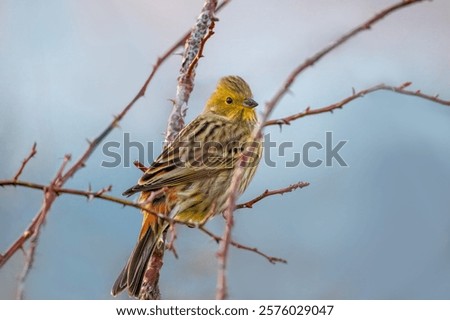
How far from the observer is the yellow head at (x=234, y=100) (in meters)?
5.28

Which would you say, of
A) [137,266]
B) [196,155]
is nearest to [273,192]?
[137,266]

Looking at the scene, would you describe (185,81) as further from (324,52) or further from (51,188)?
(324,52)

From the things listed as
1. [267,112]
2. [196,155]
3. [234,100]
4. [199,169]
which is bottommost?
[267,112]

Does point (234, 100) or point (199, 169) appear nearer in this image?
point (199, 169)

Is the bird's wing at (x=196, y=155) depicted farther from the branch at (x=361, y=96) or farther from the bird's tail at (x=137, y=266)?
the branch at (x=361, y=96)

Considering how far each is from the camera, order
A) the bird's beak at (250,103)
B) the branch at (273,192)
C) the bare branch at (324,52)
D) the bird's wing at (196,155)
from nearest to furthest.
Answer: the bare branch at (324,52) < the branch at (273,192) < the bird's wing at (196,155) < the bird's beak at (250,103)

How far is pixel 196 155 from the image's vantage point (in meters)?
4.94

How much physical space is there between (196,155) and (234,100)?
707mm

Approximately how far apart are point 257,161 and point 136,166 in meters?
0.96

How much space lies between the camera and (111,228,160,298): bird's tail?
412 centimetres

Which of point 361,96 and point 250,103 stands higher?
point 250,103

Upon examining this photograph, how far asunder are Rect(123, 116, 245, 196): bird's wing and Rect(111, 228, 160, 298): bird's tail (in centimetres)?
35

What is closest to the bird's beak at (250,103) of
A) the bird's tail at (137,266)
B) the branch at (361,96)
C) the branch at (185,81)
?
the branch at (185,81)

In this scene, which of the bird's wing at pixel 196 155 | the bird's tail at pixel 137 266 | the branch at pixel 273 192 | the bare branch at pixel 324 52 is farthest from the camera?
the bird's wing at pixel 196 155
